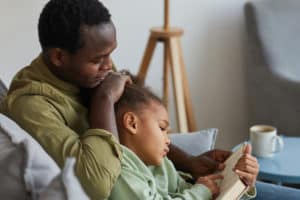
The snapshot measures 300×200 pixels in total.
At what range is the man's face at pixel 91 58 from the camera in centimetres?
114

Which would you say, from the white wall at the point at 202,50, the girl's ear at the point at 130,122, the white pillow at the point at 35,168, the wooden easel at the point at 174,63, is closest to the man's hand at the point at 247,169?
the girl's ear at the point at 130,122

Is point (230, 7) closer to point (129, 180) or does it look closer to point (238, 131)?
point (238, 131)

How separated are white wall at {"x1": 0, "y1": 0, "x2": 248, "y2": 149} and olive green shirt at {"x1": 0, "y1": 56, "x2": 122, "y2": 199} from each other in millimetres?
1041

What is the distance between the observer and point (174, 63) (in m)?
2.26

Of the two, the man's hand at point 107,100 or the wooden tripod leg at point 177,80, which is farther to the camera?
the wooden tripod leg at point 177,80

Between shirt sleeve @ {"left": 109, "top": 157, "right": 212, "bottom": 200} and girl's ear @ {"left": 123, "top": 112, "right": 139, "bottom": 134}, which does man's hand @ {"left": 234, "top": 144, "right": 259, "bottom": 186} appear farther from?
girl's ear @ {"left": 123, "top": 112, "right": 139, "bottom": 134}

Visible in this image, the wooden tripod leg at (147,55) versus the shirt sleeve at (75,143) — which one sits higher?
the shirt sleeve at (75,143)

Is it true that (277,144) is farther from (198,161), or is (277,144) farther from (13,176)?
(13,176)

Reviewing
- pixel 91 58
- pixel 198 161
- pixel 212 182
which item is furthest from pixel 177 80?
pixel 91 58

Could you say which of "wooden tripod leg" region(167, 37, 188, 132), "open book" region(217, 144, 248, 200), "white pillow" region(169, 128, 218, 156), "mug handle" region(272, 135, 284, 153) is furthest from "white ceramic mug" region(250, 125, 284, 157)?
"open book" region(217, 144, 248, 200)

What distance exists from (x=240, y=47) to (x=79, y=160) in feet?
5.99

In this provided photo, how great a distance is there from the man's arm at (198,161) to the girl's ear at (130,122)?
260 mm

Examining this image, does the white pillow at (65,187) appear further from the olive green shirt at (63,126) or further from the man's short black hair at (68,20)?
the man's short black hair at (68,20)

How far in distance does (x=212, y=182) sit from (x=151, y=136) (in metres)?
0.18
